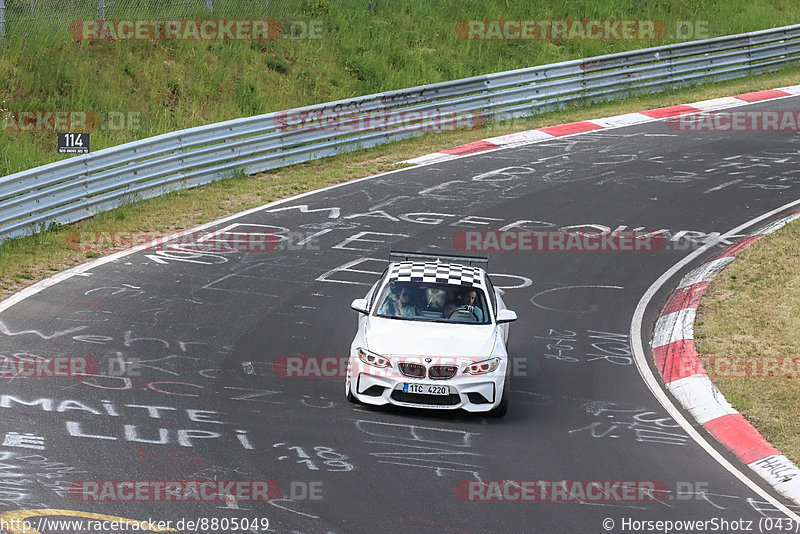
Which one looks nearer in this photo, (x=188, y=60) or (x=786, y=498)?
(x=786, y=498)

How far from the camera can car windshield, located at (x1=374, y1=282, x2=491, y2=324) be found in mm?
11703

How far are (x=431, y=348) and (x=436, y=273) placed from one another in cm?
151

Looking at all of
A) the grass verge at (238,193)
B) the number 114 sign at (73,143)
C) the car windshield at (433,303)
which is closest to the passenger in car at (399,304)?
the car windshield at (433,303)

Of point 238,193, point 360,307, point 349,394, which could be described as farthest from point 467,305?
point 238,193

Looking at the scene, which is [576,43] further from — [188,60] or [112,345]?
[112,345]

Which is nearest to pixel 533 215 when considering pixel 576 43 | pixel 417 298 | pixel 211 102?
pixel 417 298

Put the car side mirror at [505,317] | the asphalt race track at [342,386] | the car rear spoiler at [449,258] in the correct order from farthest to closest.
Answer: the car rear spoiler at [449,258] < the car side mirror at [505,317] < the asphalt race track at [342,386]

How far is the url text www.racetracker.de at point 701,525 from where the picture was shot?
8.42 meters

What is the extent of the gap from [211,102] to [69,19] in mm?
3728

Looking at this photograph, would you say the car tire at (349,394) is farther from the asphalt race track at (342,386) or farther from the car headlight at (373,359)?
the car headlight at (373,359)

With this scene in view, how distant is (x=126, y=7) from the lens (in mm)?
25109

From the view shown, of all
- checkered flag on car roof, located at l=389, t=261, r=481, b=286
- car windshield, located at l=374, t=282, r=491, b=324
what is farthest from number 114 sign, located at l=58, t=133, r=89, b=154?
car windshield, located at l=374, t=282, r=491, b=324

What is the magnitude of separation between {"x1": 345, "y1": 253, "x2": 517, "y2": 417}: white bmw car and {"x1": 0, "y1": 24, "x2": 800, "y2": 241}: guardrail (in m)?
7.39

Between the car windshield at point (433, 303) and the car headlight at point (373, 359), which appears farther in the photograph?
the car windshield at point (433, 303)
